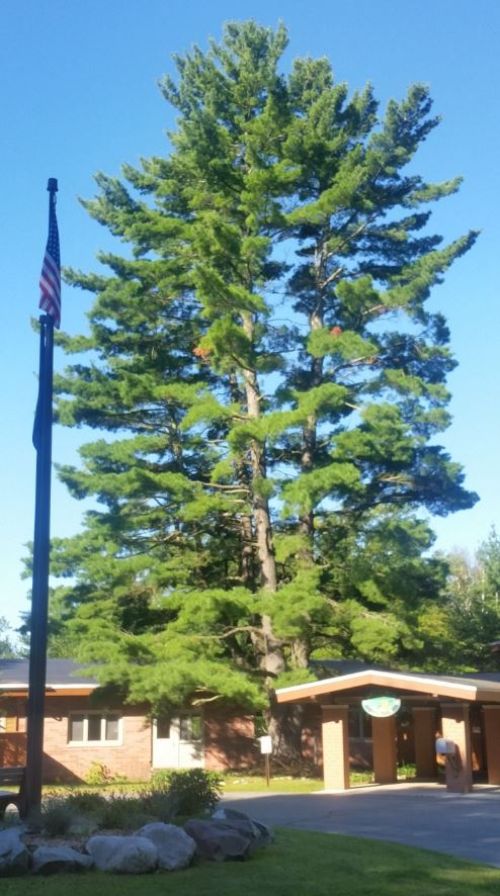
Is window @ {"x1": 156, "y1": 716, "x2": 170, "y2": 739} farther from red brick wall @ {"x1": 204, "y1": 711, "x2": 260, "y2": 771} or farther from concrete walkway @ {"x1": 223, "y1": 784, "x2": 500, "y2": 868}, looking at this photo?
concrete walkway @ {"x1": 223, "y1": 784, "x2": 500, "y2": 868}

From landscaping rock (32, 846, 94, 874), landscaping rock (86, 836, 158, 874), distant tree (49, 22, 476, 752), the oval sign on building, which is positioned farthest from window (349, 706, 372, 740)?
landscaping rock (32, 846, 94, 874)

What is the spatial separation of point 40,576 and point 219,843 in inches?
186

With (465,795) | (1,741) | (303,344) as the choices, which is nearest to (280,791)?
(465,795)

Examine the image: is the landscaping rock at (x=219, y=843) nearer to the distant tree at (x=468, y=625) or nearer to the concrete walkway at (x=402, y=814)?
the concrete walkway at (x=402, y=814)

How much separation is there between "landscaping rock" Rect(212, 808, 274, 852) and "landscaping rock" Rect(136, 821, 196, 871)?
0.78 meters

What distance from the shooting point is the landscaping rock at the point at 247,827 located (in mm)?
12234

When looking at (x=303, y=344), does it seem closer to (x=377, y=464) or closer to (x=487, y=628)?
(x=377, y=464)

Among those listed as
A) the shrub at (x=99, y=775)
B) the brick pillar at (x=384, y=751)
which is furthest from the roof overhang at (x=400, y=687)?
the shrub at (x=99, y=775)

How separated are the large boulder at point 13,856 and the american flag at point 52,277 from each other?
26.2ft

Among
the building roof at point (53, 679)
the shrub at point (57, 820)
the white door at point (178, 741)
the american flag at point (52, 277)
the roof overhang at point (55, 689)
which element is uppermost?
the american flag at point (52, 277)

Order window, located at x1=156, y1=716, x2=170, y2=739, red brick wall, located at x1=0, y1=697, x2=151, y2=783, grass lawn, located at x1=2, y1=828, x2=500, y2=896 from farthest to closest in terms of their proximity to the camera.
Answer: window, located at x1=156, y1=716, x2=170, y2=739
red brick wall, located at x1=0, y1=697, x2=151, y2=783
grass lawn, located at x1=2, y1=828, x2=500, y2=896

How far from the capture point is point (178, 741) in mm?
30906

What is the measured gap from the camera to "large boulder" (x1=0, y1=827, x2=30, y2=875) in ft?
35.1

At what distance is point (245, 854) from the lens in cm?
1184
